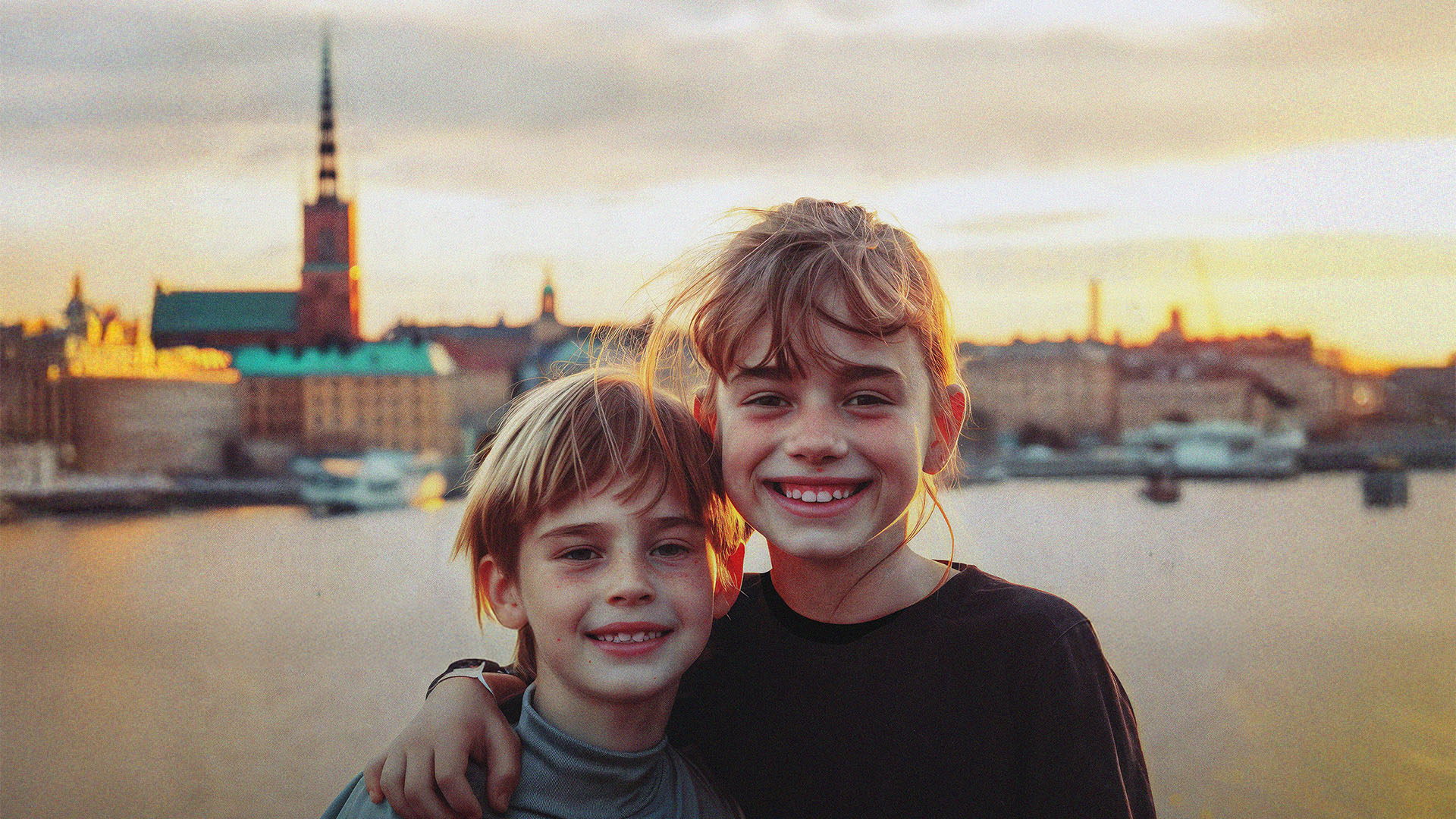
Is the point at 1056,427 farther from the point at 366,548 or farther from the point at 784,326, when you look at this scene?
the point at 784,326

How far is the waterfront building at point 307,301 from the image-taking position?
30391 mm

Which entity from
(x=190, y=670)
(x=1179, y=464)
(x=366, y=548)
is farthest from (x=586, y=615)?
(x=1179, y=464)

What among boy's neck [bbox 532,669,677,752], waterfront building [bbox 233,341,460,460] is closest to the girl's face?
boy's neck [bbox 532,669,677,752]

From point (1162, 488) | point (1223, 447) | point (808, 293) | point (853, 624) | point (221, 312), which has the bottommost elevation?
point (1162, 488)

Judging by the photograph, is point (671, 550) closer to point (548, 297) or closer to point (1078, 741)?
point (1078, 741)

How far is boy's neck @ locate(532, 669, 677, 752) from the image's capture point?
745 millimetres

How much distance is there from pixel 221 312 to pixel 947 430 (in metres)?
32.9

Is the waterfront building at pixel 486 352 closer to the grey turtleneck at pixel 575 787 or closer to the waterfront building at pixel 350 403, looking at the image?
the waterfront building at pixel 350 403

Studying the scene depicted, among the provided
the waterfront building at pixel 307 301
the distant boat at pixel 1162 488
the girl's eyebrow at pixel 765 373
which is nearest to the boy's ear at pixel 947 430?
the girl's eyebrow at pixel 765 373

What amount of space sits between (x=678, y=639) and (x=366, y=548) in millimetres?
23567

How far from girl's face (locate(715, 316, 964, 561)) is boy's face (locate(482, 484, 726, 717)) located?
2.2 inches

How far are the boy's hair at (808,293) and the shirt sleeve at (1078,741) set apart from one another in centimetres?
20

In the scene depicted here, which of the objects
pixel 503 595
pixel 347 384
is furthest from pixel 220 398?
pixel 503 595

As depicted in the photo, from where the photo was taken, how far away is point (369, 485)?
2491 centimetres
